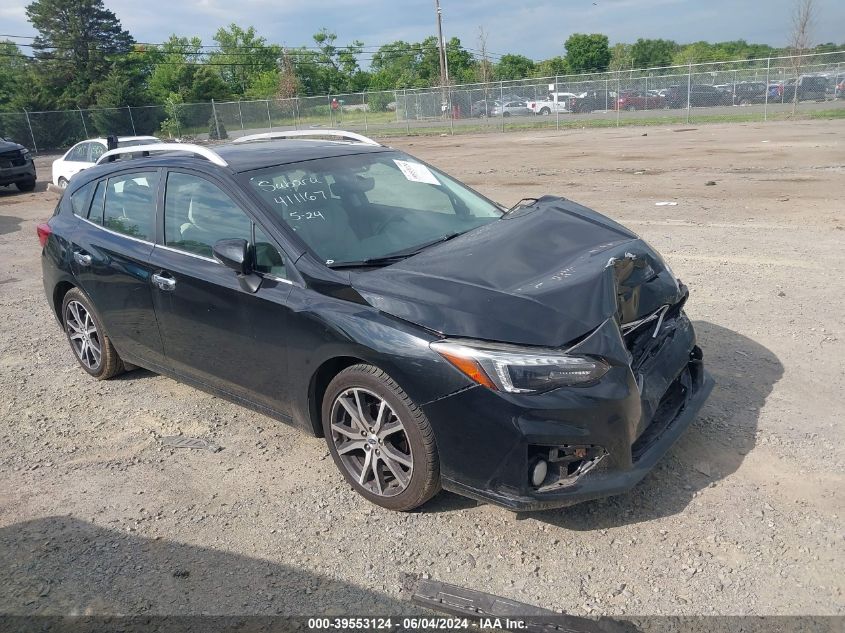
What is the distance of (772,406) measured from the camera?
4250 mm

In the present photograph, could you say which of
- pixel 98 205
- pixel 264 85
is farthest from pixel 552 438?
pixel 264 85

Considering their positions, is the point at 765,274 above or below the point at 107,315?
below

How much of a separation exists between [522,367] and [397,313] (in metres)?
0.65

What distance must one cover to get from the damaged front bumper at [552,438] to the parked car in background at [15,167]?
1883 cm

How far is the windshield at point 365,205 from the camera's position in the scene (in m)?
3.82

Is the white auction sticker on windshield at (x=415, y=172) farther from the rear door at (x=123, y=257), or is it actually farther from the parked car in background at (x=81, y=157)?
the parked car in background at (x=81, y=157)

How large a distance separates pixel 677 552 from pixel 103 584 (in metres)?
2.58

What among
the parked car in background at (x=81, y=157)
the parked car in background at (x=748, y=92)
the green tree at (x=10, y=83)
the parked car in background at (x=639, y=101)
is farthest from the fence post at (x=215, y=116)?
the parked car in background at (x=748, y=92)

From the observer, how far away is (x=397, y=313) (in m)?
3.21

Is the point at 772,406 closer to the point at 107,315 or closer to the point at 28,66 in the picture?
the point at 107,315

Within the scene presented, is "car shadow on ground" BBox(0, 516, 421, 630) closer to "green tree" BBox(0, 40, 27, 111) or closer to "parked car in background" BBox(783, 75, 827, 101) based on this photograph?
"parked car in background" BBox(783, 75, 827, 101)

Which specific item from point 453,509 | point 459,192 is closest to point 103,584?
point 453,509

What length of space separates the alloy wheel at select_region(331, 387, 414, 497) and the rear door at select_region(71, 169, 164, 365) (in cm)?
166

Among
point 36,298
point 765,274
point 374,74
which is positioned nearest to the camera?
point 765,274
